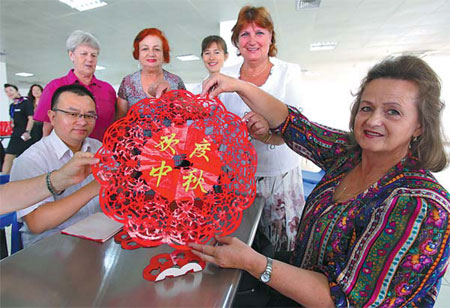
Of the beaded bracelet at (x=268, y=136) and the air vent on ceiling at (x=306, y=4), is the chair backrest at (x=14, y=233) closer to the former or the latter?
the beaded bracelet at (x=268, y=136)

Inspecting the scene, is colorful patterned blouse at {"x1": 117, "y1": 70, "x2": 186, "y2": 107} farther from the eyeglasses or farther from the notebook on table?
the notebook on table

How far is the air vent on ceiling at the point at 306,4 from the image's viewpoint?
13.0 ft

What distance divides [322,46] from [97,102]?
22.3ft

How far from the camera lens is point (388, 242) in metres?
0.69

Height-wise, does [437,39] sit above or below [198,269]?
above

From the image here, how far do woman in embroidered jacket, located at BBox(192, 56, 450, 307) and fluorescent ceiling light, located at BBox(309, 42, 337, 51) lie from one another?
672 centimetres

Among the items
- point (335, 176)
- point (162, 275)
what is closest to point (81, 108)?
point (162, 275)

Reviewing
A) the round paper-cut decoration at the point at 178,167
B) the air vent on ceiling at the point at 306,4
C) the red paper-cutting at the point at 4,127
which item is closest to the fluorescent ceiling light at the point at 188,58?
the air vent on ceiling at the point at 306,4

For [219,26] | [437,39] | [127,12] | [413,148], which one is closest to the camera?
[413,148]

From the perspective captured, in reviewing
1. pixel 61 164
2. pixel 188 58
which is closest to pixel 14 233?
pixel 61 164

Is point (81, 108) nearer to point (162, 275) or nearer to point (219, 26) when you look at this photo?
point (162, 275)

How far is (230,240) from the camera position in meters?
0.79

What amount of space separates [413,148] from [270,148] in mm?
620

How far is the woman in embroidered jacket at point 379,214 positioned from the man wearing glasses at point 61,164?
0.52 meters
